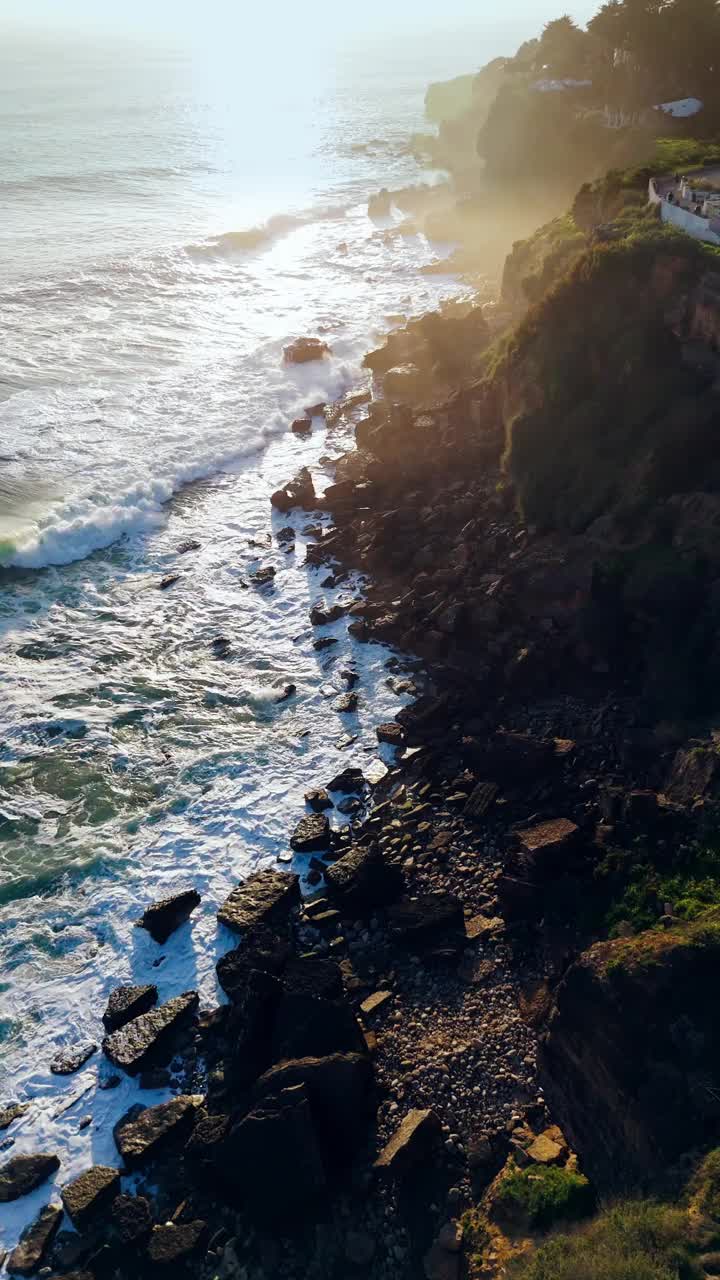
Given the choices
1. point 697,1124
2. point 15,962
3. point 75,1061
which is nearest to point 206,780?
point 15,962

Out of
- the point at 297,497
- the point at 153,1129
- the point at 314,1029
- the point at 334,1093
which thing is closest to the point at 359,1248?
the point at 334,1093

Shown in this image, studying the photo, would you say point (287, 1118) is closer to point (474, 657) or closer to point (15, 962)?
point (15, 962)

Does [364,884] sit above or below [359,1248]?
above

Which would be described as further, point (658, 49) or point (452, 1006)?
point (658, 49)

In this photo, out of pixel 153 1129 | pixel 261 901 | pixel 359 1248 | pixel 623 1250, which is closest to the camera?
pixel 623 1250

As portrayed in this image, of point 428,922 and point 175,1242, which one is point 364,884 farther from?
point 175,1242

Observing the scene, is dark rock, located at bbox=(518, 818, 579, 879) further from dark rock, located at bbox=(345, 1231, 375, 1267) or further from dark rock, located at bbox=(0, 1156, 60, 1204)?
dark rock, located at bbox=(0, 1156, 60, 1204)

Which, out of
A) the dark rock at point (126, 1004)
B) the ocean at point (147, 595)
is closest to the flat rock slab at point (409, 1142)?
the ocean at point (147, 595)

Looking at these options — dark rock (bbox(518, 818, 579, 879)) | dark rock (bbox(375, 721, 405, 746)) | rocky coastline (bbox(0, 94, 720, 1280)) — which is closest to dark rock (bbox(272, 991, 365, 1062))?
rocky coastline (bbox(0, 94, 720, 1280))
